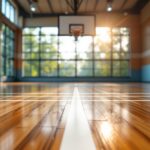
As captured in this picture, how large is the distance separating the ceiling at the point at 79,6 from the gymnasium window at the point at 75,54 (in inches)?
65.1

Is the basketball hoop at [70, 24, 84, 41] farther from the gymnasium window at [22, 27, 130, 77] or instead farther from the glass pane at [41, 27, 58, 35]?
the glass pane at [41, 27, 58, 35]

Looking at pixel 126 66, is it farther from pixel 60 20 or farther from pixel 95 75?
pixel 60 20

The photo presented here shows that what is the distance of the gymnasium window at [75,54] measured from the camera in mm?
23734

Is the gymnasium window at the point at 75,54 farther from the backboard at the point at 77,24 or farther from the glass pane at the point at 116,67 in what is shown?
the backboard at the point at 77,24

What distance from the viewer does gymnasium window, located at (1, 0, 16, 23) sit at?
20141mm

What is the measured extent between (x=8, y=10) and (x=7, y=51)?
3264 millimetres

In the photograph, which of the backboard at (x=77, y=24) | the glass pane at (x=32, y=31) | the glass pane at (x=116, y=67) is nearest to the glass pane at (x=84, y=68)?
the glass pane at (x=116, y=67)

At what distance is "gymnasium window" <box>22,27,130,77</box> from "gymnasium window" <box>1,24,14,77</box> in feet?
3.81

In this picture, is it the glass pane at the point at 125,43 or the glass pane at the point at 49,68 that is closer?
the glass pane at the point at 125,43

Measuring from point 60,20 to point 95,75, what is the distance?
863 centimetres

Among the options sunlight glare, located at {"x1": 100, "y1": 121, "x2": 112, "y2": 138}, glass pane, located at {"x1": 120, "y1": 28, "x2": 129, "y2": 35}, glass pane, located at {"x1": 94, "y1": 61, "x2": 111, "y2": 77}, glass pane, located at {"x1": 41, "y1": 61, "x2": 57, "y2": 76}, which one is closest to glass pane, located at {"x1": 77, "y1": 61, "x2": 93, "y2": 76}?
glass pane, located at {"x1": 94, "y1": 61, "x2": 111, "y2": 77}

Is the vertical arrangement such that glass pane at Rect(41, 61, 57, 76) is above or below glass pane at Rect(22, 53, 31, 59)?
below

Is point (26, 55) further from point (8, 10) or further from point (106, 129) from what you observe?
point (106, 129)

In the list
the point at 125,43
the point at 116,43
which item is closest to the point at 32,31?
the point at 116,43
